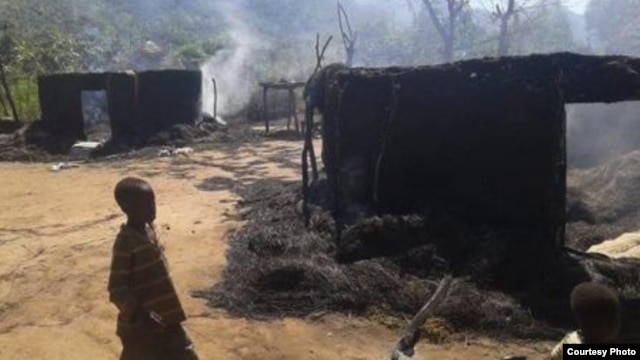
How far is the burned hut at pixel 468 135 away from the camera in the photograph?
6961 millimetres

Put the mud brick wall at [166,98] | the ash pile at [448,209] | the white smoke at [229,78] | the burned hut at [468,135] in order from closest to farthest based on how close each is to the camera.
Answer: the ash pile at [448,209]
the burned hut at [468,135]
the mud brick wall at [166,98]
the white smoke at [229,78]

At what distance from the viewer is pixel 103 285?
6906 millimetres

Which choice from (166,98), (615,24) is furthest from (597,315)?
(615,24)

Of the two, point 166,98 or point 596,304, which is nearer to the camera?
point 596,304

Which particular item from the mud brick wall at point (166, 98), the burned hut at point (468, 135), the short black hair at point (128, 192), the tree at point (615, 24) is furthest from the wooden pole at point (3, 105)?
the tree at point (615, 24)

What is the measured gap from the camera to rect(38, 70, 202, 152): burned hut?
750 inches

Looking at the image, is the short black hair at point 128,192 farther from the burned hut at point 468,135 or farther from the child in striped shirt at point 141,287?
the burned hut at point 468,135

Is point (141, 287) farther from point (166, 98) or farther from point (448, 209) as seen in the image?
point (166, 98)

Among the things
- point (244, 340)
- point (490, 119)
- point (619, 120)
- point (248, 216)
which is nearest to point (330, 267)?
point (244, 340)

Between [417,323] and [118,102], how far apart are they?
51.3 feet

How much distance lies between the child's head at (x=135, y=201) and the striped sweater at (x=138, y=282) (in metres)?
0.08

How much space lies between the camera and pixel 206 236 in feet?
29.1

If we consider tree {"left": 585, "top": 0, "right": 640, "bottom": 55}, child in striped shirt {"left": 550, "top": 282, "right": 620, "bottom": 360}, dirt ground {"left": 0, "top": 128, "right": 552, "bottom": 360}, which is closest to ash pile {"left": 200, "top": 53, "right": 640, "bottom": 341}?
dirt ground {"left": 0, "top": 128, "right": 552, "bottom": 360}

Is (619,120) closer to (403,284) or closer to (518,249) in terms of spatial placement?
(518,249)
